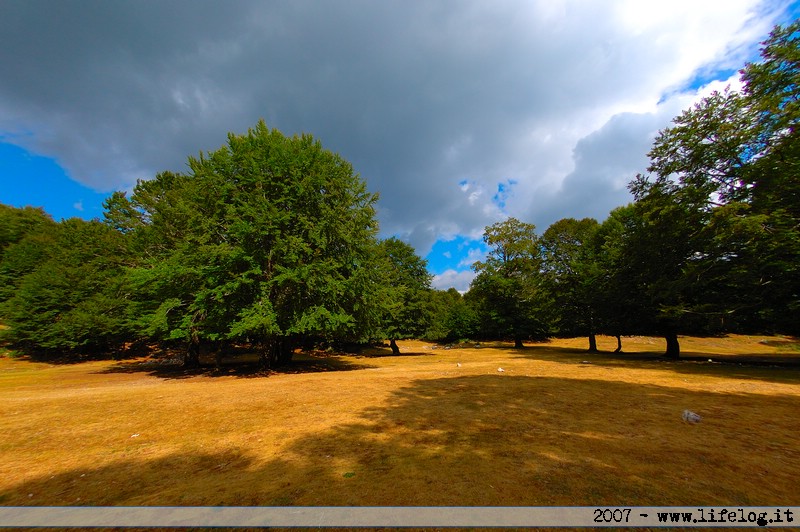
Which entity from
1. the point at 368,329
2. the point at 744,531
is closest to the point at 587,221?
the point at 368,329

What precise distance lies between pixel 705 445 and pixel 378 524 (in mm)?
6378

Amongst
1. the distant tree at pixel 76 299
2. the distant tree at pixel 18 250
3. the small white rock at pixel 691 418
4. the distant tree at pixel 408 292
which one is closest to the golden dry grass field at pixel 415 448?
the small white rock at pixel 691 418

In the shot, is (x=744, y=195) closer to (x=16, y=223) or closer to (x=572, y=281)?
(x=572, y=281)

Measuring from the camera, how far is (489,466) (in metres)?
4.82

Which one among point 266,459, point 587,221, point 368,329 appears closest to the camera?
point 266,459

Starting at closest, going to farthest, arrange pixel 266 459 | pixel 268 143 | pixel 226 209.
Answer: pixel 266 459 < pixel 226 209 < pixel 268 143

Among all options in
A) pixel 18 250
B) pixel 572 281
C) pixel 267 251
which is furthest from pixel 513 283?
pixel 18 250

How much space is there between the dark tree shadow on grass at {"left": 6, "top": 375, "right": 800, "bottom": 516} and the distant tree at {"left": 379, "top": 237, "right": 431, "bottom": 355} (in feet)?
86.7

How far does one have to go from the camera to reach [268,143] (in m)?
19.2

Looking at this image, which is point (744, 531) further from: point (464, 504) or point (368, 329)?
point (368, 329)

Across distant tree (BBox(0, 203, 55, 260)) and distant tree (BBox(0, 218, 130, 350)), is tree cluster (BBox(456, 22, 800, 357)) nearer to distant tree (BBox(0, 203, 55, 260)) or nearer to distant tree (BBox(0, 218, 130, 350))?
distant tree (BBox(0, 218, 130, 350))

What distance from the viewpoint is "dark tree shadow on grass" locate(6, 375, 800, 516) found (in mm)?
4000

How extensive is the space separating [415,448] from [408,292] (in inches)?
1185

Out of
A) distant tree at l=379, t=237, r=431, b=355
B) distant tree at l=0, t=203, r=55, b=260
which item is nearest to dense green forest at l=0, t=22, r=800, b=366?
distant tree at l=379, t=237, r=431, b=355
